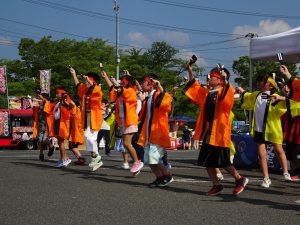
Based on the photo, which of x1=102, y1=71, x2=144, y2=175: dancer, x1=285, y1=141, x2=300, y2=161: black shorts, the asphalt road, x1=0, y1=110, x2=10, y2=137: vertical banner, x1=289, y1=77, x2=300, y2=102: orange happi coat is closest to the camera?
the asphalt road

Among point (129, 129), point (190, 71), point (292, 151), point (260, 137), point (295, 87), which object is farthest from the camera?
point (129, 129)

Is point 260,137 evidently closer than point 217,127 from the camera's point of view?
No

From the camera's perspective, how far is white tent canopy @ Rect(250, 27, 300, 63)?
9.55 metres

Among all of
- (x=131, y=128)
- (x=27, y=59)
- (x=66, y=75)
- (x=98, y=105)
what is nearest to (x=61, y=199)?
(x=131, y=128)

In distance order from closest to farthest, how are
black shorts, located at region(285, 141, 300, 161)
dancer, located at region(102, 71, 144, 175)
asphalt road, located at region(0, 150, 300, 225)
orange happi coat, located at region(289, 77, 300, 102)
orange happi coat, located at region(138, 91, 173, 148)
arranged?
asphalt road, located at region(0, 150, 300, 225) < orange happi coat, located at region(289, 77, 300, 102) < orange happi coat, located at region(138, 91, 173, 148) < black shorts, located at region(285, 141, 300, 161) < dancer, located at region(102, 71, 144, 175)

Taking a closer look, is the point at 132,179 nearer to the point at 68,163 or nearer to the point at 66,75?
the point at 68,163

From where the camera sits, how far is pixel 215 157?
6148 millimetres

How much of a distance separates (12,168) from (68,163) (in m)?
1.13

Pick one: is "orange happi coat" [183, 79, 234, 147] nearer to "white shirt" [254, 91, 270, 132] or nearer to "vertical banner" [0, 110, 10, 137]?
"white shirt" [254, 91, 270, 132]

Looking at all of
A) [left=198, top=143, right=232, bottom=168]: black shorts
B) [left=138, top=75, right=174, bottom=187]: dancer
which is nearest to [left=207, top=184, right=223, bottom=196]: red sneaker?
[left=198, top=143, right=232, bottom=168]: black shorts

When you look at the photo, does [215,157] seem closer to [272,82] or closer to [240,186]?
[240,186]

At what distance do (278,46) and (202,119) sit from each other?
438 cm

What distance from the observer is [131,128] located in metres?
8.55

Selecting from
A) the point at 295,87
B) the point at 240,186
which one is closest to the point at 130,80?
the point at 240,186
